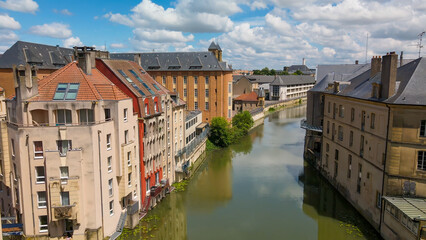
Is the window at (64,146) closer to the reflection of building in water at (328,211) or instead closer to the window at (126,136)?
the window at (126,136)

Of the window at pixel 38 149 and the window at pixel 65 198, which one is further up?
the window at pixel 38 149

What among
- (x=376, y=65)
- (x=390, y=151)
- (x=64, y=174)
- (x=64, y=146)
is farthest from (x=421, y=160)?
(x=64, y=146)

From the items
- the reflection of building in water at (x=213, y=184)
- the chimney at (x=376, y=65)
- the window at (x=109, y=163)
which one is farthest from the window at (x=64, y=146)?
the chimney at (x=376, y=65)

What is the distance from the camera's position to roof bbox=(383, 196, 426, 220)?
717 inches

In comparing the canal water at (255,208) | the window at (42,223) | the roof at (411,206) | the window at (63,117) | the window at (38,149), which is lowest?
the canal water at (255,208)

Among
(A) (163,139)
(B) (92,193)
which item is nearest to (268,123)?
(A) (163,139)

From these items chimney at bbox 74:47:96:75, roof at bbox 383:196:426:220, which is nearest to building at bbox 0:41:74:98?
chimney at bbox 74:47:96:75

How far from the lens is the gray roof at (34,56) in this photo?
44375mm

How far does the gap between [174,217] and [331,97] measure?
20.9 m

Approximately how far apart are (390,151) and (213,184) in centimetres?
1838

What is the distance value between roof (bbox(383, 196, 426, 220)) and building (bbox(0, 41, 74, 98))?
39.1 meters

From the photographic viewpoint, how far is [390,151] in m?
21.6

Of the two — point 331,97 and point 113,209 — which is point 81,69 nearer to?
point 113,209

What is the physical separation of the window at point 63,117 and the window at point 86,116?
0.73 meters
